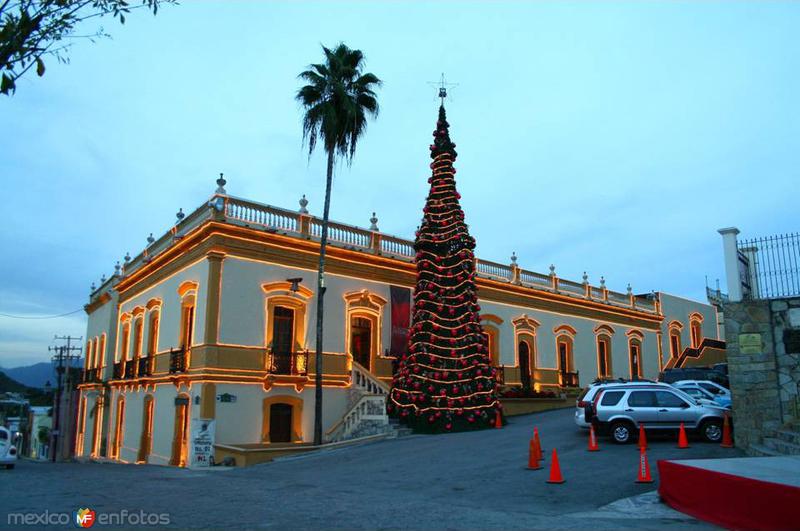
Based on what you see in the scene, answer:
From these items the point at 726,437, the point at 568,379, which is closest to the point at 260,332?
the point at 726,437

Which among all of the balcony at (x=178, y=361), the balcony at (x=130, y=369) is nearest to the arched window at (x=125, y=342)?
the balcony at (x=130, y=369)

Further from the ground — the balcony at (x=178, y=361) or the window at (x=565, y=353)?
the window at (x=565, y=353)

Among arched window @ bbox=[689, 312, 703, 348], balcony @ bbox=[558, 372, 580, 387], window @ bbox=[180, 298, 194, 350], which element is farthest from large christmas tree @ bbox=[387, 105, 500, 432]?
arched window @ bbox=[689, 312, 703, 348]

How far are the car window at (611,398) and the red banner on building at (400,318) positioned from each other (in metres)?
11.2

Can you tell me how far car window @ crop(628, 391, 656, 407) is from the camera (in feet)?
59.9

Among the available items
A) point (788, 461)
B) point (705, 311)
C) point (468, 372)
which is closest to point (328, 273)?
point (468, 372)

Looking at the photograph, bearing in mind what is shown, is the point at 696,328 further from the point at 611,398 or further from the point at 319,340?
the point at 319,340

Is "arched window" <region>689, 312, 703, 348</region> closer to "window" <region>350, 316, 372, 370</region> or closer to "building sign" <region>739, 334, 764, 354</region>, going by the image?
"window" <region>350, 316, 372, 370</region>

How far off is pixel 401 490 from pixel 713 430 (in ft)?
31.0

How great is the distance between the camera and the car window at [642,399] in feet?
59.9

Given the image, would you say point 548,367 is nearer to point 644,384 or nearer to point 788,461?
point 644,384

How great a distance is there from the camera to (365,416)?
24016mm

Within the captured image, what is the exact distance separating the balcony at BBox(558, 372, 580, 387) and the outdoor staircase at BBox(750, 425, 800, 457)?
21630 millimetres

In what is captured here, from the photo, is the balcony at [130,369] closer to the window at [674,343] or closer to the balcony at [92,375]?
the balcony at [92,375]
